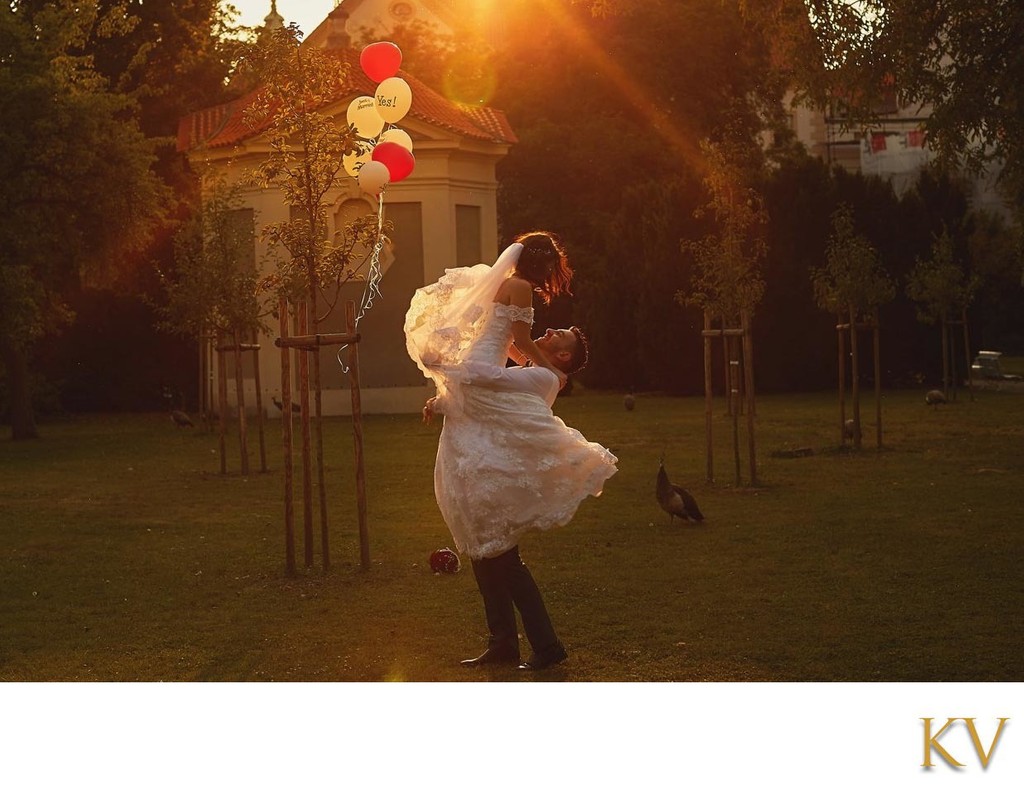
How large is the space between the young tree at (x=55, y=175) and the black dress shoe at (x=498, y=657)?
2133 centimetres

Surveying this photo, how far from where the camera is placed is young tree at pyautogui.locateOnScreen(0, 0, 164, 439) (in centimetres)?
2908

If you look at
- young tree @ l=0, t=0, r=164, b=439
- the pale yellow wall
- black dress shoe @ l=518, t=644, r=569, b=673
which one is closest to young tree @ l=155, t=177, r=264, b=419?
young tree @ l=0, t=0, r=164, b=439

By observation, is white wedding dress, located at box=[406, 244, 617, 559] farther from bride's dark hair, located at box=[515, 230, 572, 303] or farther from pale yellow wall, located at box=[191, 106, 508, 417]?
pale yellow wall, located at box=[191, 106, 508, 417]

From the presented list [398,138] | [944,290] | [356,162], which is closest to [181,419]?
[944,290]

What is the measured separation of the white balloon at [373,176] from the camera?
45.0 ft

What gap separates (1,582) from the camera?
1255 cm

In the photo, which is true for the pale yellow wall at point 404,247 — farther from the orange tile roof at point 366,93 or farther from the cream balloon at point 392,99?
the cream balloon at point 392,99

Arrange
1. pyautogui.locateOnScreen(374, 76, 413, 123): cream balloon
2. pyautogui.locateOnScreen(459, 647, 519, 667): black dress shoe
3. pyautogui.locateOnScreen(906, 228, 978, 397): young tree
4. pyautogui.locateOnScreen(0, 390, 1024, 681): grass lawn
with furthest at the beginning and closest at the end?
1. pyautogui.locateOnScreen(906, 228, 978, 397): young tree
2. pyautogui.locateOnScreen(374, 76, 413, 123): cream balloon
3. pyautogui.locateOnScreen(0, 390, 1024, 681): grass lawn
4. pyautogui.locateOnScreen(459, 647, 519, 667): black dress shoe

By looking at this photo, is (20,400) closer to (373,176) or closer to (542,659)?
(373,176)

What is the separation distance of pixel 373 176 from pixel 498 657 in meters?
6.36

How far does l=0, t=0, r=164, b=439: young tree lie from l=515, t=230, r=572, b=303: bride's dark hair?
21326 millimetres

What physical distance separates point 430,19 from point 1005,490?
2142 inches

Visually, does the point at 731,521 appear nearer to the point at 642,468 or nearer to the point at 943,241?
the point at 642,468

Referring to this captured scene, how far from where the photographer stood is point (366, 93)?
3750cm
